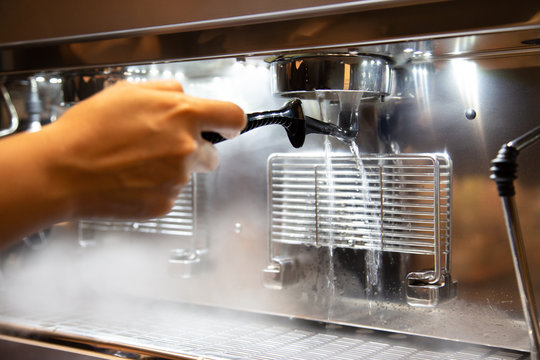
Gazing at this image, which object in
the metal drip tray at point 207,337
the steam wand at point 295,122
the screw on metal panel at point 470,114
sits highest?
the screw on metal panel at point 470,114

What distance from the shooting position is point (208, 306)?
113 cm

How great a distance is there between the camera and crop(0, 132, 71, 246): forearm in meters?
0.50

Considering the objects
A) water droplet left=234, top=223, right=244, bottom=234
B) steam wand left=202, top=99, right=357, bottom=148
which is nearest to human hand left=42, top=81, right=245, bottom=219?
steam wand left=202, top=99, right=357, bottom=148

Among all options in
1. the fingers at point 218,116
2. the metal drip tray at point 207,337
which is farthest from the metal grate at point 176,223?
the fingers at point 218,116

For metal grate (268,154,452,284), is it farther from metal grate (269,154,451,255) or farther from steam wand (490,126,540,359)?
steam wand (490,126,540,359)

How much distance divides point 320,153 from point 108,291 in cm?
54

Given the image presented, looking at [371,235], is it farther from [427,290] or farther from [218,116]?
[218,116]

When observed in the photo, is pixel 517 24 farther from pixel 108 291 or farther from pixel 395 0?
pixel 108 291

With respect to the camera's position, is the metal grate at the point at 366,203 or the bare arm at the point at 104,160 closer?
the bare arm at the point at 104,160

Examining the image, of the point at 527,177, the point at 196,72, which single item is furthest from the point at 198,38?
the point at 527,177

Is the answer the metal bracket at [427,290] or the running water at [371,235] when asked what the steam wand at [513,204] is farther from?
the running water at [371,235]

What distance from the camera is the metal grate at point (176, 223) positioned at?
115 centimetres

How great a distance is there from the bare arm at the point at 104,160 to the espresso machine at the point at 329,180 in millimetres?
212

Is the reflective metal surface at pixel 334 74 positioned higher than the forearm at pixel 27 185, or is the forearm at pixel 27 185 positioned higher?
the reflective metal surface at pixel 334 74
